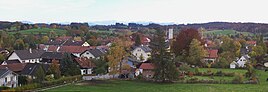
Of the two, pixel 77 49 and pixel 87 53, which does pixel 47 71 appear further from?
pixel 77 49

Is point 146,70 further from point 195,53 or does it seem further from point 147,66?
point 195,53

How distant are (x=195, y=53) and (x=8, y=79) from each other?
32.8m

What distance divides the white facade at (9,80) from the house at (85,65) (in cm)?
1299

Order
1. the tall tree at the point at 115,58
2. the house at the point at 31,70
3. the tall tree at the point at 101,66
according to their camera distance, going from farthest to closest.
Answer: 1. the tall tree at the point at 101,66
2. the tall tree at the point at 115,58
3. the house at the point at 31,70

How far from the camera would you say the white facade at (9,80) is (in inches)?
1578

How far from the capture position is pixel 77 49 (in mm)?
77875

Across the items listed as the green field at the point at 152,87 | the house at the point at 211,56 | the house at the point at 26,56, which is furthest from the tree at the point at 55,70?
the house at the point at 211,56

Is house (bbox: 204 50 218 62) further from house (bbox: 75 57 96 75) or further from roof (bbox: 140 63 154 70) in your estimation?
house (bbox: 75 57 96 75)

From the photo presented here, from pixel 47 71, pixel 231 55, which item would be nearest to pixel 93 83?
pixel 47 71

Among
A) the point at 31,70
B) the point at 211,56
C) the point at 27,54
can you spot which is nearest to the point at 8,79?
the point at 31,70

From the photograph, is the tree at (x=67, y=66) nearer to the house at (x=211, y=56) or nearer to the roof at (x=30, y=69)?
the roof at (x=30, y=69)

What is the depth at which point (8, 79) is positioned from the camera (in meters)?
41.0

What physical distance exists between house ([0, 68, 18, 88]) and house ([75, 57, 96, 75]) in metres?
13.0

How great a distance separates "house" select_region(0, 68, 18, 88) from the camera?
1574 inches
